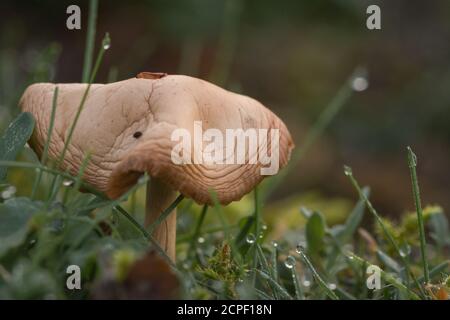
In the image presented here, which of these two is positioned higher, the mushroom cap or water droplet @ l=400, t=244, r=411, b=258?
the mushroom cap

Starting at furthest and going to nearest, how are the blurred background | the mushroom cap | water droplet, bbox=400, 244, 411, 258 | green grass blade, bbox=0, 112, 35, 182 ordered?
the blurred background < water droplet, bbox=400, 244, 411, 258 < green grass blade, bbox=0, 112, 35, 182 < the mushroom cap

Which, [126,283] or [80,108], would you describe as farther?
[80,108]

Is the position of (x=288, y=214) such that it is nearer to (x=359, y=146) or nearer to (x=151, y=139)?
(x=151, y=139)

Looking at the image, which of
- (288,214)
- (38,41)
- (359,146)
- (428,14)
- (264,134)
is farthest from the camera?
(428,14)

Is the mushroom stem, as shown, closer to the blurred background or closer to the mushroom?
the mushroom

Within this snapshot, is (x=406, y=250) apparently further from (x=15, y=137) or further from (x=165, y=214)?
(x=15, y=137)

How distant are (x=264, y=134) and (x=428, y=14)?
167 inches

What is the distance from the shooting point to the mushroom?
86 cm

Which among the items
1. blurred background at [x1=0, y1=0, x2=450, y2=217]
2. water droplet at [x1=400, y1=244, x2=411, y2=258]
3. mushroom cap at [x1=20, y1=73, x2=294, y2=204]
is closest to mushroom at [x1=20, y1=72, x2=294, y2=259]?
mushroom cap at [x1=20, y1=73, x2=294, y2=204]

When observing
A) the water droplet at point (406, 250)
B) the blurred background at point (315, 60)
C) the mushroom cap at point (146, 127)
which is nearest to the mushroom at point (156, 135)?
the mushroom cap at point (146, 127)

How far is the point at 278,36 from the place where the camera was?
474 cm

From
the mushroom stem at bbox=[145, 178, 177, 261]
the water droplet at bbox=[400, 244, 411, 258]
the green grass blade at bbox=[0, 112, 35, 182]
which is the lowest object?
the water droplet at bbox=[400, 244, 411, 258]

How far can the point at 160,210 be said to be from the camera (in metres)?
1.04
